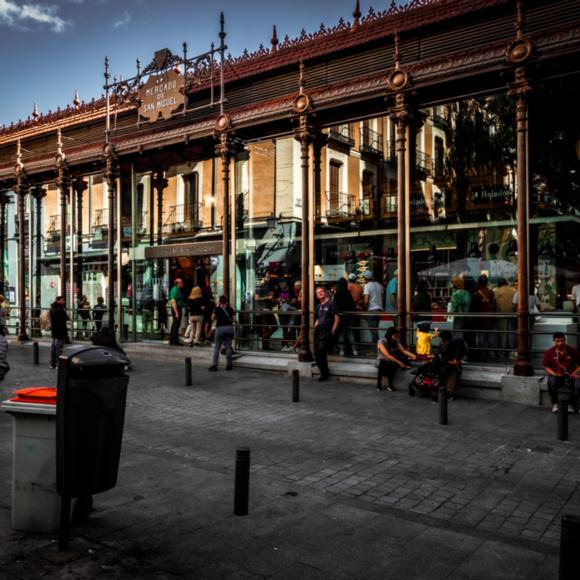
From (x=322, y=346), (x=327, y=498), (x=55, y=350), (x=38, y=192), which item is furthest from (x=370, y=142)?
(x=38, y=192)

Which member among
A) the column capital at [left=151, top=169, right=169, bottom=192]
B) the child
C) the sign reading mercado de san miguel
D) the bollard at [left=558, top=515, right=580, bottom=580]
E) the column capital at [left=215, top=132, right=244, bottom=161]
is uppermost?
the sign reading mercado de san miguel

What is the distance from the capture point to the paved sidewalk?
4.06m

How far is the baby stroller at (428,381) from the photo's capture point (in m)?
10.3

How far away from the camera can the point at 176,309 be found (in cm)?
1648

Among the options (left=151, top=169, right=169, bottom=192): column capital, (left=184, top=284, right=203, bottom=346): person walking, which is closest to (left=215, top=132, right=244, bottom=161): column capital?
(left=151, top=169, right=169, bottom=192): column capital

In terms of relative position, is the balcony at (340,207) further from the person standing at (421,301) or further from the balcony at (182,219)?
the balcony at (182,219)

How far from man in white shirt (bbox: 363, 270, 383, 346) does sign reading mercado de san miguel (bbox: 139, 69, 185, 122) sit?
7894mm

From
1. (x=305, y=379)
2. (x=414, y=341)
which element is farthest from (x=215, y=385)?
(x=414, y=341)

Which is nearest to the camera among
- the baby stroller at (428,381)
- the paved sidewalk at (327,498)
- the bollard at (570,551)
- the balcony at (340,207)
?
the bollard at (570,551)

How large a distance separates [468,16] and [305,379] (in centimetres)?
845

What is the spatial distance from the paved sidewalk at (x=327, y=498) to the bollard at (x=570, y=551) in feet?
3.46

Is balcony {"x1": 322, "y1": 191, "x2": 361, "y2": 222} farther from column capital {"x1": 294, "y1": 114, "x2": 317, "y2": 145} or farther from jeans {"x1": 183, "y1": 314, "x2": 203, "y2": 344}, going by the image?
jeans {"x1": 183, "y1": 314, "x2": 203, "y2": 344}

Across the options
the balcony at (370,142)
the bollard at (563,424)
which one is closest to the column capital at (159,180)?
the balcony at (370,142)

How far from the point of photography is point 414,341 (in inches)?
480
